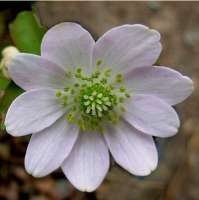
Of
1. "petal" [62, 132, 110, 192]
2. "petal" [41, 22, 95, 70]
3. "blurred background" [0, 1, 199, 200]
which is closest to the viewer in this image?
"petal" [41, 22, 95, 70]

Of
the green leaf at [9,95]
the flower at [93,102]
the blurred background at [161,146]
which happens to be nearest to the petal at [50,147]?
the flower at [93,102]


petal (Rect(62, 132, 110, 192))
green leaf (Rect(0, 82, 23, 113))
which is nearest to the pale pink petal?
petal (Rect(62, 132, 110, 192))

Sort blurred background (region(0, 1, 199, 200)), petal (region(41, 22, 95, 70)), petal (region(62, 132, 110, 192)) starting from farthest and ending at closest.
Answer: blurred background (region(0, 1, 199, 200)) < petal (region(62, 132, 110, 192)) < petal (region(41, 22, 95, 70))

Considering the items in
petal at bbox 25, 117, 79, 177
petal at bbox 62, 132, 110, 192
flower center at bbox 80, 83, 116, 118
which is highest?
flower center at bbox 80, 83, 116, 118

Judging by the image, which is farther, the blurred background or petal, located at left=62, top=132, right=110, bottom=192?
the blurred background

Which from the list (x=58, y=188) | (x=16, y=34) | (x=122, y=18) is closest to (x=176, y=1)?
(x=122, y=18)

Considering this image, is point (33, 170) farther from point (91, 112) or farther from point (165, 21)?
point (165, 21)

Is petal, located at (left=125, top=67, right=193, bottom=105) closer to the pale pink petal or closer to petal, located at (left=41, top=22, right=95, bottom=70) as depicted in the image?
the pale pink petal
